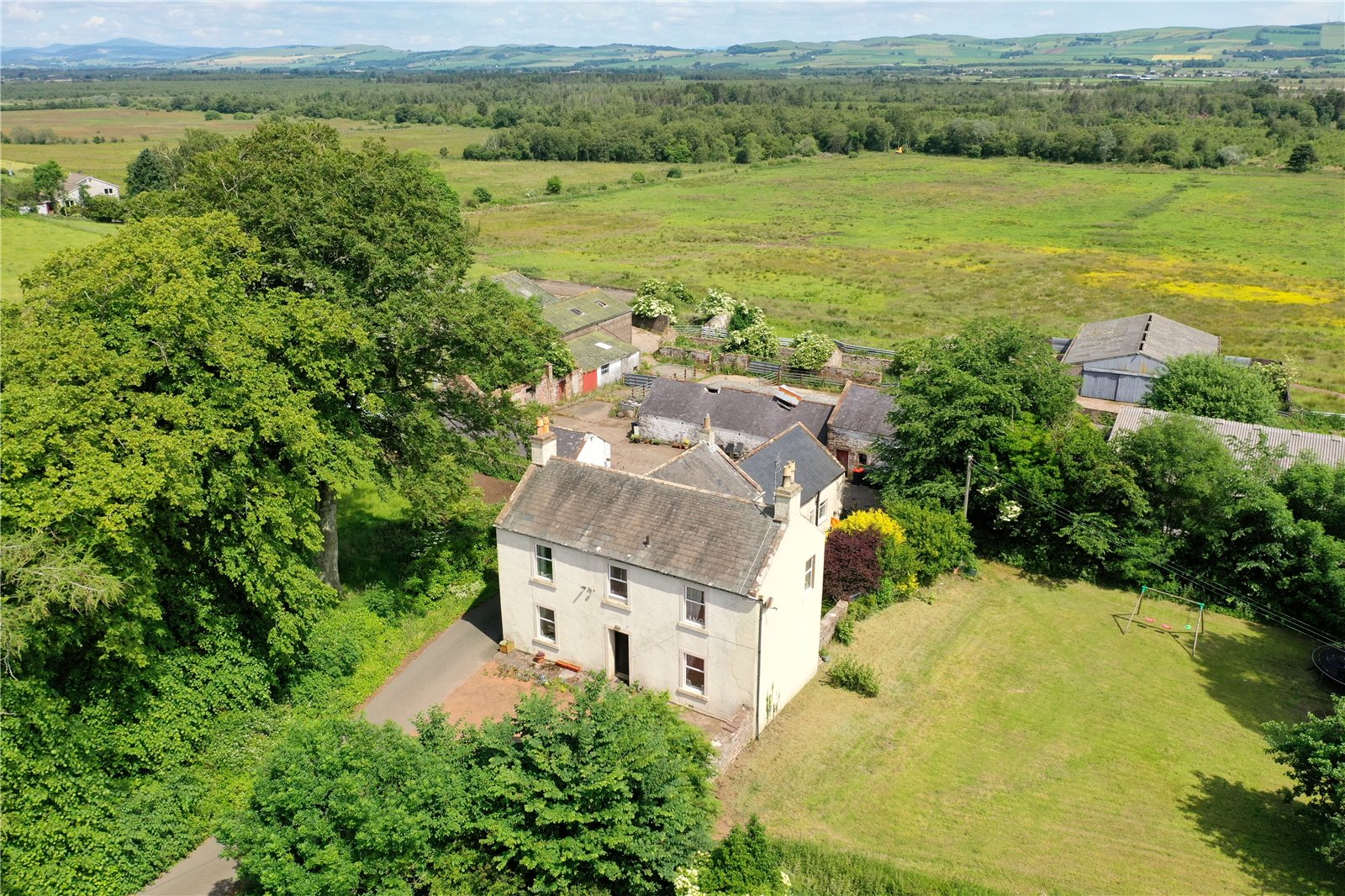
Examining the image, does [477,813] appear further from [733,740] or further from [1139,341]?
[1139,341]

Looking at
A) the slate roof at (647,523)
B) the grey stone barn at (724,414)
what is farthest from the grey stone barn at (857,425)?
the slate roof at (647,523)

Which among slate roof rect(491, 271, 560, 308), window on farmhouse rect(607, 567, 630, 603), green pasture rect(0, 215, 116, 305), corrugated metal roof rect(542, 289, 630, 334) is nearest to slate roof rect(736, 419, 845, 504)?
window on farmhouse rect(607, 567, 630, 603)

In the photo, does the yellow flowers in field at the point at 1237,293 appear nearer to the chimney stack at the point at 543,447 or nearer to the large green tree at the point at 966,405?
the large green tree at the point at 966,405

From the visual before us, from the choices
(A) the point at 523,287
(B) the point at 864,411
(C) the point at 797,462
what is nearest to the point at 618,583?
(C) the point at 797,462

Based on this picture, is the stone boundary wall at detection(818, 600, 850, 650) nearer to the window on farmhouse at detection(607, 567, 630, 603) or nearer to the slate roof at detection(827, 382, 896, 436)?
the window on farmhouse at detection(607, 567, 630, 603)

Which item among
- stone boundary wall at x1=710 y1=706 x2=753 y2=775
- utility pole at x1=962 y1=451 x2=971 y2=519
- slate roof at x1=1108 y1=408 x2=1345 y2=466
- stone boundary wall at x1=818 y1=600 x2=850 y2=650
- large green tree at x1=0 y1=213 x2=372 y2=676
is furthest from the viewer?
slate roof at x1=1108 y1=408 x2=1345 y2=466

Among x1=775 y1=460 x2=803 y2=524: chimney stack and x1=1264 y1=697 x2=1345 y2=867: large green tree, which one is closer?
x1=1264 y1=697 x2=1345 y2=867: large green tree
